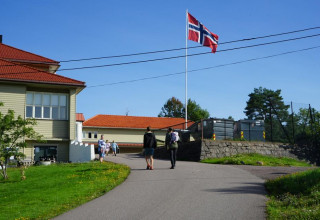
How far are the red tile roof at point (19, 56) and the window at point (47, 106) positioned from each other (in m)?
4.44

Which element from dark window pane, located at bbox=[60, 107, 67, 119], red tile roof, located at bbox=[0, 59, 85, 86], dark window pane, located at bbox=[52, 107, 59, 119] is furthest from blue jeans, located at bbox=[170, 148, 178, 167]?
dark window pane, located at bbox=[52, 107, 59, 119]

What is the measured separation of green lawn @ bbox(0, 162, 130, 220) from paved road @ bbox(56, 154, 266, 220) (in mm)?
502

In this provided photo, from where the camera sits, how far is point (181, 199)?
10.7m

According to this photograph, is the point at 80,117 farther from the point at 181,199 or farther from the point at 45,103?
the point at 181,199

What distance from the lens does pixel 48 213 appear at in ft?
33.1

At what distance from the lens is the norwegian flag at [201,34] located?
29609 millimetres

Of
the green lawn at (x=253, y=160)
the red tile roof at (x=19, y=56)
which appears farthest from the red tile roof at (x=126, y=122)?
the green lawn at (x=253, y=160)

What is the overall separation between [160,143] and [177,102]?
55.1 meters

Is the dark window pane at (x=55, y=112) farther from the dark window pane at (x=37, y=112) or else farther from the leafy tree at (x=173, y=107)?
the leafy tree at (x=173, y=107)

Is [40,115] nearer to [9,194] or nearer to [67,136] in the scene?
[67,136]

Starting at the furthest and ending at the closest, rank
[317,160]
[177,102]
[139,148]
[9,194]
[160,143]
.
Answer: [177,102]
[139,148]
[160,143]
[317,160]
[9,194]

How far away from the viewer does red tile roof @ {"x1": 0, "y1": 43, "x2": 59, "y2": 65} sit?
30122 millimetres

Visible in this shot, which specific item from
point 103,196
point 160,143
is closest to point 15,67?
point 160,143

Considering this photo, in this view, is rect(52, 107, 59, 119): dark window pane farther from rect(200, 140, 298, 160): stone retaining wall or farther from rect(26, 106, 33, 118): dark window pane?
rect(200, 140, 298, 160): stone retaining wall
